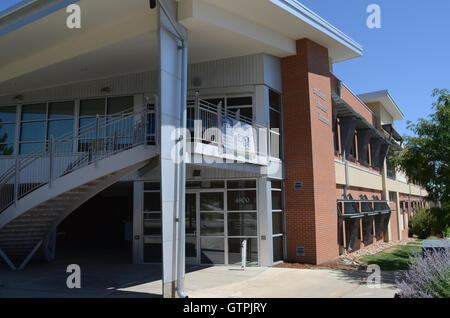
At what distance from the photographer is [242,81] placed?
1402 cm

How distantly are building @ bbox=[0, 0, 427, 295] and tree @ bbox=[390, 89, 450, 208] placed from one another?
3.31 meters

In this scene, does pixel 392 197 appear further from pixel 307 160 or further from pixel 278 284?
pixel 278 284

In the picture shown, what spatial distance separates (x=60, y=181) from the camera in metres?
10.8

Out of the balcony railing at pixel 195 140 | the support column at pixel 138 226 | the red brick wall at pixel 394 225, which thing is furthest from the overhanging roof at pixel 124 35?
the red brick wall at pixel 394 225

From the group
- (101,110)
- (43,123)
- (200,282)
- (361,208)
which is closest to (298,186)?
(200,282)

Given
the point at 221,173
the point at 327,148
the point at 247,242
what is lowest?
the point at 247,242

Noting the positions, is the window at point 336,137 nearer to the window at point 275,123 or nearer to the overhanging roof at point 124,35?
the overhanging roof at point 124,35

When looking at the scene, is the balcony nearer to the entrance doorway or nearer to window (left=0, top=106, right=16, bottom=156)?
the entrance doorway

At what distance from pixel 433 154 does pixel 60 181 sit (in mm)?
11127

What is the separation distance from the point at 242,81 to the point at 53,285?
8851 mm

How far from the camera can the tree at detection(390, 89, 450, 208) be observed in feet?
38.8

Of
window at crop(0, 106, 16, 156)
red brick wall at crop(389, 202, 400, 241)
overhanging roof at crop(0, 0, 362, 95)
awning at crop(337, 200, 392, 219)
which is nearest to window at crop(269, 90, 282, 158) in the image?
overhanging roof at crop(0, 0, 362, 95)

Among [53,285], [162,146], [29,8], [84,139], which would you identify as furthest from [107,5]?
[53,285]

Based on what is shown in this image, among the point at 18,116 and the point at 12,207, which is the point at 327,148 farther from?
the point at 18,116
